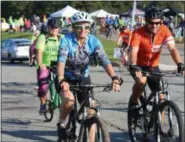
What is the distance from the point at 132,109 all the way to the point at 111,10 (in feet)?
264

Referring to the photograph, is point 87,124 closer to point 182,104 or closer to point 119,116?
Result: point 119,116

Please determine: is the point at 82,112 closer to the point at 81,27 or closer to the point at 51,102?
the point at 81,27

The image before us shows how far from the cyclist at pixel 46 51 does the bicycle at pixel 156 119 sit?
8.09 ft

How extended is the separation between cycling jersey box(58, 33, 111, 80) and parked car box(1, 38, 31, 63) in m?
23.7

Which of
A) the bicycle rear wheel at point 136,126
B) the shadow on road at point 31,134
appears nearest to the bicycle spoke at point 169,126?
the bicycle rear wheel at point 136,126

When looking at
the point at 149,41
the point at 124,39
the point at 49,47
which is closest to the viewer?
the point at 149,41

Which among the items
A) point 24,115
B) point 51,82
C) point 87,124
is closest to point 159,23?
point 87,124

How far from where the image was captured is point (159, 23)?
746 cm

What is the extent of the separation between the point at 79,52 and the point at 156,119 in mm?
1298

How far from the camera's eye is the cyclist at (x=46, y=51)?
10.1 m

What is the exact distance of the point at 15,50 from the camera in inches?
1208

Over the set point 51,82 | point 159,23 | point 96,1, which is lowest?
point 51,82

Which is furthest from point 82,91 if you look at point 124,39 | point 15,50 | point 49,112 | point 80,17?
point 15,50

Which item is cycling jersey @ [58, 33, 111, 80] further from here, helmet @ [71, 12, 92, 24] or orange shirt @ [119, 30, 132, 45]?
orange shirt @ [119, 30, 132, 45]
